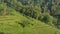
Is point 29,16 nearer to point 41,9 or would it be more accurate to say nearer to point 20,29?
point 41,9

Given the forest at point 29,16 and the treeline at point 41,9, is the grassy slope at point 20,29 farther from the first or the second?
the treeline at point 41,9

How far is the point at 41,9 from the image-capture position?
10712 cm

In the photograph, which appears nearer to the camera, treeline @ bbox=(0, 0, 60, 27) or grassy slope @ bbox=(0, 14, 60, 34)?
grassy slope @ bbox=(0, 14, 60, 34)

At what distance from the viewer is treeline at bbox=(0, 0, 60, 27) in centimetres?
8512

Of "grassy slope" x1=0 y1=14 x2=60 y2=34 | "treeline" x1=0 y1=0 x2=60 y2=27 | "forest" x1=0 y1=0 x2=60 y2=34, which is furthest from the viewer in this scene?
"treeline" x1=0 y1=0 x2=60 y2=27

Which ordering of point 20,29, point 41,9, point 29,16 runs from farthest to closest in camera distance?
1. point 41,9
2. point 29,16
3. point 20,29

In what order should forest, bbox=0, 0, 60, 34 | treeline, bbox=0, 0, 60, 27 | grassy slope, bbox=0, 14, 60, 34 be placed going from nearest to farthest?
grassy slope, bbox=0, 14, 60, 34 → forest, bbox=0, 0, 60, 34 → treeline, bbox=0, 0, 60, 27

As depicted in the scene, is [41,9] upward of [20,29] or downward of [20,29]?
downward

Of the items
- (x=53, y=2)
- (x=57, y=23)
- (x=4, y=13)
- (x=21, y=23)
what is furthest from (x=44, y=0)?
(x=21, y=23)

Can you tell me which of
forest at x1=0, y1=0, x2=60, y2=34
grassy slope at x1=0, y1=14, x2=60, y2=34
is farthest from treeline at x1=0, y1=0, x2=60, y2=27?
grassy slope at x1=0, y1=14, x2=60, y2=34

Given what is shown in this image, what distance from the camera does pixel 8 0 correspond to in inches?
3745

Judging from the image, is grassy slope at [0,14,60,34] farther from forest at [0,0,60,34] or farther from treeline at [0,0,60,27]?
treeline at [0,0,60,27]

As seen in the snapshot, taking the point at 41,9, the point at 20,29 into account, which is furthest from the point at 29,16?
the point at 20,29

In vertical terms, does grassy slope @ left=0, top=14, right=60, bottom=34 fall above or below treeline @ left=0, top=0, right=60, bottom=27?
above
